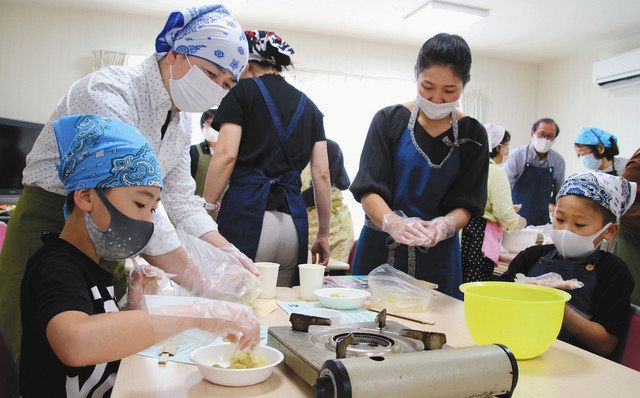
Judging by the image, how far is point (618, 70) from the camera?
5660mm

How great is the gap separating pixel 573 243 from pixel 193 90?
1266mm

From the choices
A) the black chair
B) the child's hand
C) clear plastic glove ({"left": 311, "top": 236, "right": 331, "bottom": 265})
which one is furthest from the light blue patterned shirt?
the black chair

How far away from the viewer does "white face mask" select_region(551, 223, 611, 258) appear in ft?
5.22

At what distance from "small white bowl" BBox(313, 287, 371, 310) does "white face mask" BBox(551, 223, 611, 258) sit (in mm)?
672

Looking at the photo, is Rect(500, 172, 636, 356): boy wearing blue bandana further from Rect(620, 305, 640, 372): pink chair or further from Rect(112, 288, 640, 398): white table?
Rect(112, 288, 640, 398): white table

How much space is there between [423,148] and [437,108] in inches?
5.7

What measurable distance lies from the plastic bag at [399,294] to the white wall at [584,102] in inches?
212

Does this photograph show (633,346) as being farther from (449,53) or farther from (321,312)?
(449,53)

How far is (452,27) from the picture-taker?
18.2 feet

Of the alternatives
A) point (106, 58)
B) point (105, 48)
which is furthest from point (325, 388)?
point (105, 48)

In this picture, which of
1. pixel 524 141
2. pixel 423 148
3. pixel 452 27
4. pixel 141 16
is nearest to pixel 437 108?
pixel 423 148

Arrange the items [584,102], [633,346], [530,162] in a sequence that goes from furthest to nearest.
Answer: [584,102]
[530,162]
[633,346]

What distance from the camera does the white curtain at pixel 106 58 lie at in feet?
18.0

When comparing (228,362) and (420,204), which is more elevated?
(420,204)
